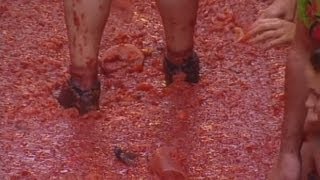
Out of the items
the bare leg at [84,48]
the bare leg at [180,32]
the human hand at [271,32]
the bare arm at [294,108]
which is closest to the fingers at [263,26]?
the human hand at [271,32]

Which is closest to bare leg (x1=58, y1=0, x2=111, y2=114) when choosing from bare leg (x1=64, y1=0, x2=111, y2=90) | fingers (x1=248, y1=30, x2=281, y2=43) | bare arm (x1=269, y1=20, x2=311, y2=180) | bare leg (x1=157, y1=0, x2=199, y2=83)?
bare leg (x1=64, y1=0, x2=111, y2=90)

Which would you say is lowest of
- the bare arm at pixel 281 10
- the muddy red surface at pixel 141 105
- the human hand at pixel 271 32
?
the muddy red surface at pixel 141 105

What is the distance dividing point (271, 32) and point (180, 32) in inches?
15.4

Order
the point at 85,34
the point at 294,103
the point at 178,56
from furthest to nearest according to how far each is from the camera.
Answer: the point at 178,56 → the point at 85,34 → the point at 294,103

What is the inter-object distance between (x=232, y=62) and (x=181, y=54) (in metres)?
0.20

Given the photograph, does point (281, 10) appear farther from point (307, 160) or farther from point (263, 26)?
point (307, 160)

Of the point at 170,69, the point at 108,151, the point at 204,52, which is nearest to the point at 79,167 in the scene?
the point at 108,151

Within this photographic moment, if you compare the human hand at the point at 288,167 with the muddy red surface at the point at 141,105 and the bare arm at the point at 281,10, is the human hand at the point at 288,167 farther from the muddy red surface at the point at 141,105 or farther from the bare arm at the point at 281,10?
the bare arm at the point at 281,10

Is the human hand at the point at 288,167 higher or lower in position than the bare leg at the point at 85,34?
lower

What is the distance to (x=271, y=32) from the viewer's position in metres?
2.80

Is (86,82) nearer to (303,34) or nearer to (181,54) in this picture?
(181,54)

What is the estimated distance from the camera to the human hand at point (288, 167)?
1946 mm

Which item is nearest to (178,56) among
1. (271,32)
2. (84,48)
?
(84,48)

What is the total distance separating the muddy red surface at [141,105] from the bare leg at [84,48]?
0.12 feet
